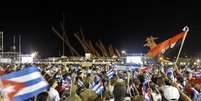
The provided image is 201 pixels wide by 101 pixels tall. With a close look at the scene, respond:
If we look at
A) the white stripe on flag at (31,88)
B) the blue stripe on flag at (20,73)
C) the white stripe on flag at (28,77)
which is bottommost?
the white stripe on flag at (31,88)

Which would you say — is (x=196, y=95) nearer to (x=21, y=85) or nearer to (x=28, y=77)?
(x=28, y=77)

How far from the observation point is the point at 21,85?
760cm

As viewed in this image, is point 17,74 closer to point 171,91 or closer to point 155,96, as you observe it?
point 171,91

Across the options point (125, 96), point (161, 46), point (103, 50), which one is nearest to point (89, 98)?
point (125, 96)

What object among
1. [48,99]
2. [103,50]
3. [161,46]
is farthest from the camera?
[103,50]

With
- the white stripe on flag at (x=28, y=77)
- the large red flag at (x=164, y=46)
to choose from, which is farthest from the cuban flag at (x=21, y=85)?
the large red flag at (x=164, y=46)

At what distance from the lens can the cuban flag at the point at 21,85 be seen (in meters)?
7.51

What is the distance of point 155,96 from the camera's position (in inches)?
510

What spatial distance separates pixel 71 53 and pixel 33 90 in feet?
526

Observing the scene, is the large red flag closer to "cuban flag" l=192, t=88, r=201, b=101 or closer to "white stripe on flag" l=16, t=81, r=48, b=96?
"cuban flag" l=192, t=88, r=201, b=101

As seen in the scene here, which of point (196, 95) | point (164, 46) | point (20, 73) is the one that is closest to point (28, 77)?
point (20, 73)

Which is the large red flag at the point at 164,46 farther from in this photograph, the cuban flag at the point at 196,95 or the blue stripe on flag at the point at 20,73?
the blue stripe on flag at the point at 20,73

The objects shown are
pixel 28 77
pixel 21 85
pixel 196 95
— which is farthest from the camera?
pixel 196 95

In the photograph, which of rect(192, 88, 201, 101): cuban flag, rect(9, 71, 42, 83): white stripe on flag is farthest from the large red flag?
rect(9, 71, 42, 83): white stripe on flag
